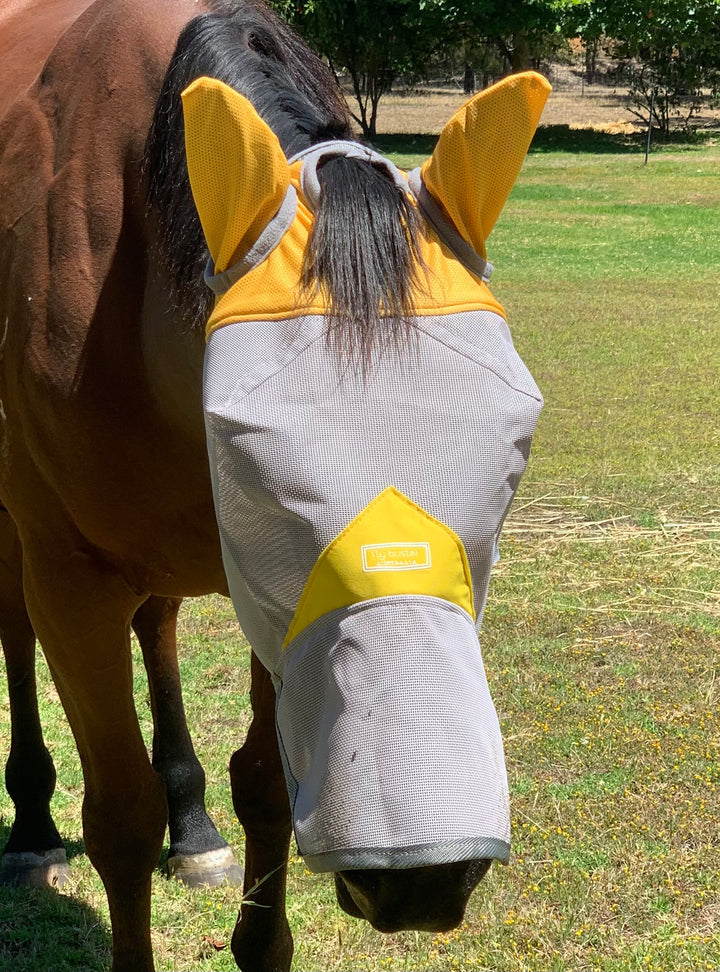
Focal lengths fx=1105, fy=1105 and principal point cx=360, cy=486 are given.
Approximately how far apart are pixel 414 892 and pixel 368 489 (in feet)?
1.82

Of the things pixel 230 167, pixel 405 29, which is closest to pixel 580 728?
pixel 230 167

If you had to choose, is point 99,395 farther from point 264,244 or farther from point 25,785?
point 25,785

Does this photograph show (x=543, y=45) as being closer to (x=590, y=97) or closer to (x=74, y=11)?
(x=590, y=97)

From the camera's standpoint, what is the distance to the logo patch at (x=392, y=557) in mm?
1509

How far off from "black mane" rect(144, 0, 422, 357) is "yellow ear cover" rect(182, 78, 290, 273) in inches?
3.8

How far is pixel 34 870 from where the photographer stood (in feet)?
11.2

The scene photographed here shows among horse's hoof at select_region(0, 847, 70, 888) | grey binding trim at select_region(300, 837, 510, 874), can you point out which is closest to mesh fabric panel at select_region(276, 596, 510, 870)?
grey binding trim at select_region(300, 837, 510, 874)

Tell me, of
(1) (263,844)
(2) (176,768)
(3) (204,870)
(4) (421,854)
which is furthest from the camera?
(2) (176,768)

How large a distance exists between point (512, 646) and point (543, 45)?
30.5 meters

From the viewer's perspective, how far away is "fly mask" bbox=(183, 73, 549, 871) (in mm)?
1459

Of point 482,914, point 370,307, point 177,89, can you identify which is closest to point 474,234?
point 370,307

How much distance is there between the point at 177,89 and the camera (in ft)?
7.16

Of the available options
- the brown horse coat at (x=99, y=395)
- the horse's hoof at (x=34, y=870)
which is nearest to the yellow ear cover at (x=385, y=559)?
the brown horse coat at (x=99, y=395)

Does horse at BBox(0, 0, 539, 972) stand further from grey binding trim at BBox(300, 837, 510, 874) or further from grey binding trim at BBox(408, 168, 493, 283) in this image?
grey binding trim at BBox(300, 837, 510, 874)
